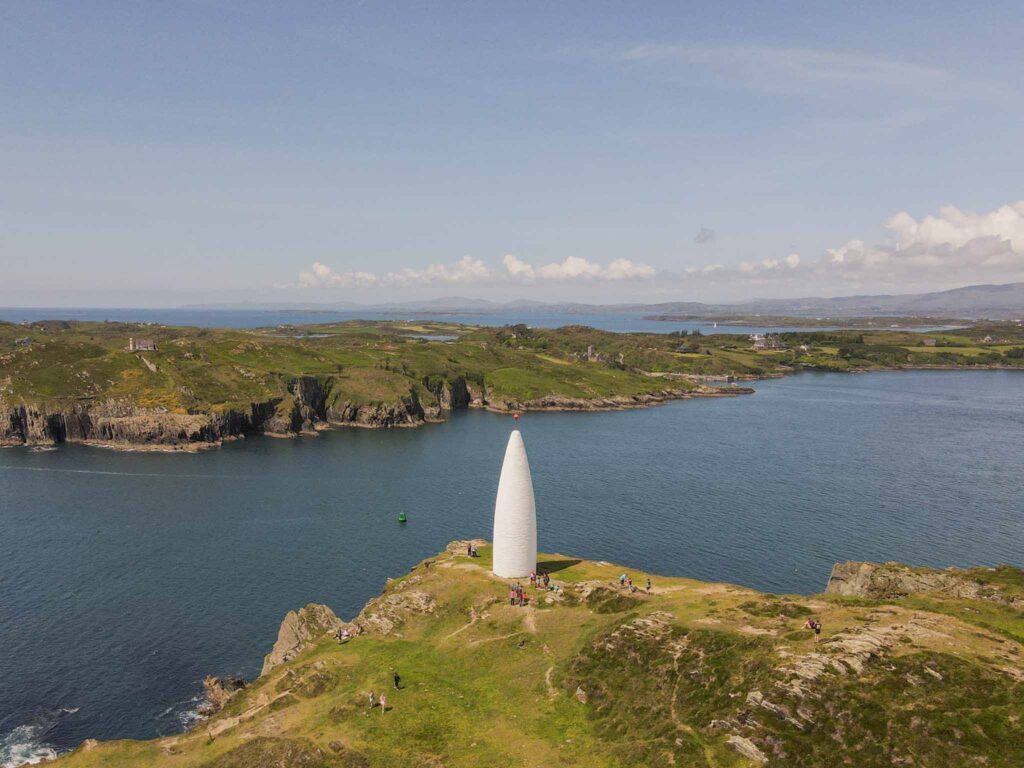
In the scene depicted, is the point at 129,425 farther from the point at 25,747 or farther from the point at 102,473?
the point at 25,747

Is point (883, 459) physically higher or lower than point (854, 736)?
lower

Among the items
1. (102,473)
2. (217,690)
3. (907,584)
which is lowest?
(217,690)

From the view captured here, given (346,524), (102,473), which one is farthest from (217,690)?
(102,473)

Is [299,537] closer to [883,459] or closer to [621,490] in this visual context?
[621,490]

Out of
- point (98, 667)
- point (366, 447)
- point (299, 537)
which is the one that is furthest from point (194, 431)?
point (98, 667)

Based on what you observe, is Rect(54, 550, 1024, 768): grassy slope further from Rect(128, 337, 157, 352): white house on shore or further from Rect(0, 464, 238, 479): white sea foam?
Rect(128, 337, 157, 352): white house on shore

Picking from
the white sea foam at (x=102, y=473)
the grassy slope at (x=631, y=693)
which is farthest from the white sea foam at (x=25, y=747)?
the white sea foam at (x=102, y=473)
